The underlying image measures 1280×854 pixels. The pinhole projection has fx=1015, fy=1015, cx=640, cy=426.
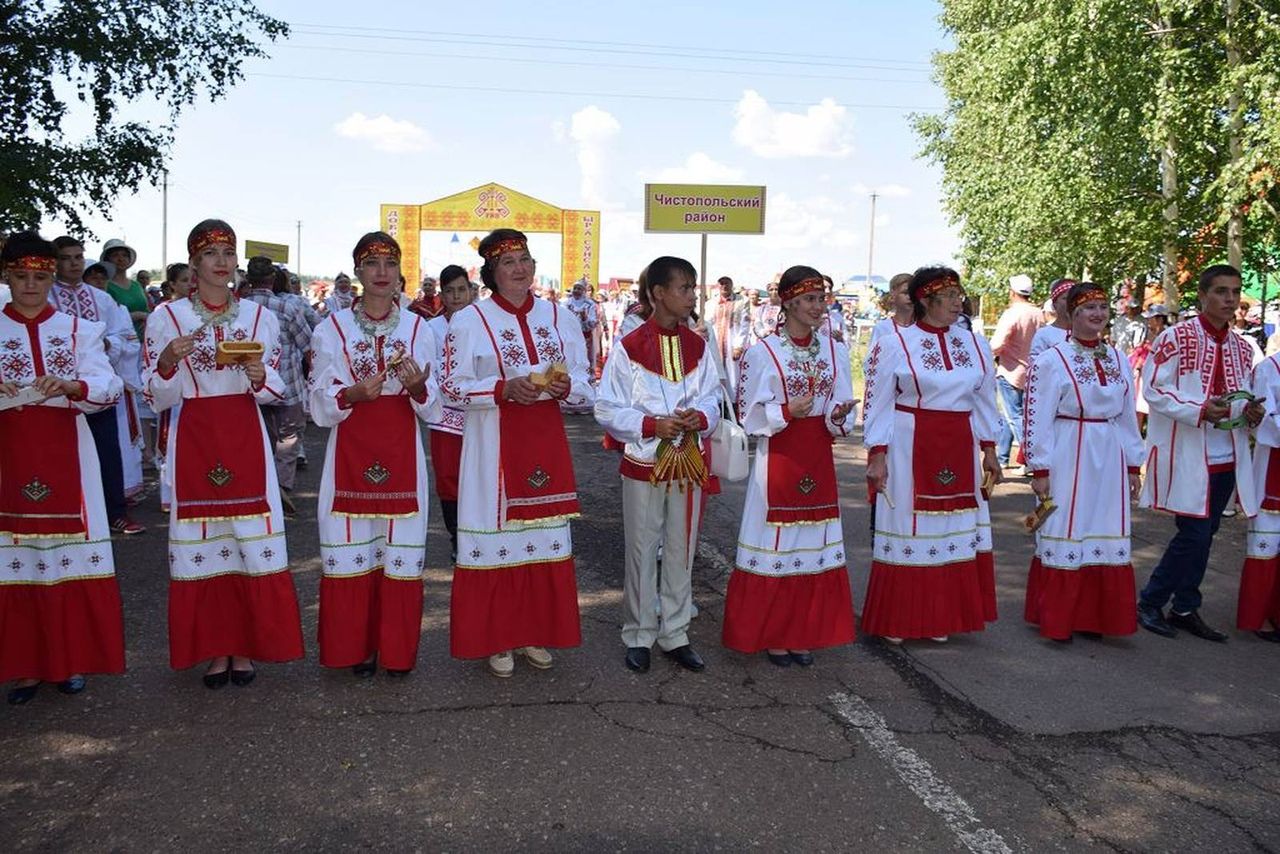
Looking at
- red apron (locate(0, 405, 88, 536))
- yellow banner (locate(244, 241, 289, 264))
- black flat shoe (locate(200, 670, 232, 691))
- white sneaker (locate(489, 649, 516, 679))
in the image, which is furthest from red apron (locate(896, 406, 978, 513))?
yellow banner (locate(244, 241, 289, 264))

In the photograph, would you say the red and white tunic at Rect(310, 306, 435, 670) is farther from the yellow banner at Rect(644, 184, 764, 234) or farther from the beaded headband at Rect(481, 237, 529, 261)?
the yellow banner at Rect(644, 184, 764, 234)

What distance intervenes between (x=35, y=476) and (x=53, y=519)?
0.69 ft

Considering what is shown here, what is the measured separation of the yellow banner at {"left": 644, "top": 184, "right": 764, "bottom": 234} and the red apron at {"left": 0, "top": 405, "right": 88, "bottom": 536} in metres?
9.14

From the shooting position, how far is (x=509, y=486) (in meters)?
4.97

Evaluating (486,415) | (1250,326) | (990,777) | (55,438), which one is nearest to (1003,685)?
(990,777)

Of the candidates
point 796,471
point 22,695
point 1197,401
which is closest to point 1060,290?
point 1197,401

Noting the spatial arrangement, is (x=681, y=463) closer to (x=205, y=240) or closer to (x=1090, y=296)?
(x=205, y=240)

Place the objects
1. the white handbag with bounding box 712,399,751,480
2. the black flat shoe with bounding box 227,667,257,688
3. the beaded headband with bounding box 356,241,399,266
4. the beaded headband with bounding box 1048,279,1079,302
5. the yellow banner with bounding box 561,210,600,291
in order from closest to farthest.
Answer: the beaded headband with bounding box 356,241,399,266
the black flat shoe with bounding box 227,667,257,688
the white handbag with bounding box 712,399,751,480
the beaded headband with bounding box 1048,279,1079,302
the yellow banner with bounding box 561,210,600,291

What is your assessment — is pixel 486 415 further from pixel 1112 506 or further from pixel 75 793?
pixel 1112 506

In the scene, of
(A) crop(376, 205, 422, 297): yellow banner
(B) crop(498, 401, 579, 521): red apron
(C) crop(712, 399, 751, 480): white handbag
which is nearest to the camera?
(B) crop(498, 401, 579, 521): red apron

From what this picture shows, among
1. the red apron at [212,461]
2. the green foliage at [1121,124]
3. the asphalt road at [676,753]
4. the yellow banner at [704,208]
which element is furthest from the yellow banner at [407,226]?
the red apron at [212,461]

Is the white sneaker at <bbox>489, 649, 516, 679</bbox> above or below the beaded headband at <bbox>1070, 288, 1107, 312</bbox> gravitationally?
below

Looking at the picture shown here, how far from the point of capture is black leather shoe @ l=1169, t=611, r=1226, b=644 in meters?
5.98

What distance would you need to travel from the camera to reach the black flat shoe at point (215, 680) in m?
4.80
